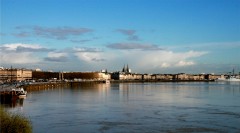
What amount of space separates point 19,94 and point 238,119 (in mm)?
36717

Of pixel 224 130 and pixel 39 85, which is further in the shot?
pixel 39 85

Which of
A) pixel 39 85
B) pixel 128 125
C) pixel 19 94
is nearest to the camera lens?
pixel 128 125

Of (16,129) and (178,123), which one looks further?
(178,123)

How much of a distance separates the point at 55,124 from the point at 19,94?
29992 millimetres

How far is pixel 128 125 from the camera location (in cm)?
3519

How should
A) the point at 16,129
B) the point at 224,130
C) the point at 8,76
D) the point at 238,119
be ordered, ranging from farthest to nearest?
the point at 8,76
the point at 238,119
the point at 224,130
the point at 16,129

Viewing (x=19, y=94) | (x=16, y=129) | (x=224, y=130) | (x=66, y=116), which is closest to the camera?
(x=16, y=129)

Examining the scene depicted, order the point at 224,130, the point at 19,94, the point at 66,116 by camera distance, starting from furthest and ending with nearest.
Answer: the point at 19,94, the point at 66,116, the point at 224,130

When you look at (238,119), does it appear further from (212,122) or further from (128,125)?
(128,125)

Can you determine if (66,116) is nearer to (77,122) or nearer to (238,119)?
(77,122)

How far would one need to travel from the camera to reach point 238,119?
1538 inches

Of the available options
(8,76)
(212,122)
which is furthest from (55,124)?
(8,76)

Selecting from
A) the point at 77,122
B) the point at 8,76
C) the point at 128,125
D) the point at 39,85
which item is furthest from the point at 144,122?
the point at 8,76

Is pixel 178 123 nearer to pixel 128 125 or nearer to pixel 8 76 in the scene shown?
pixel 128 125
